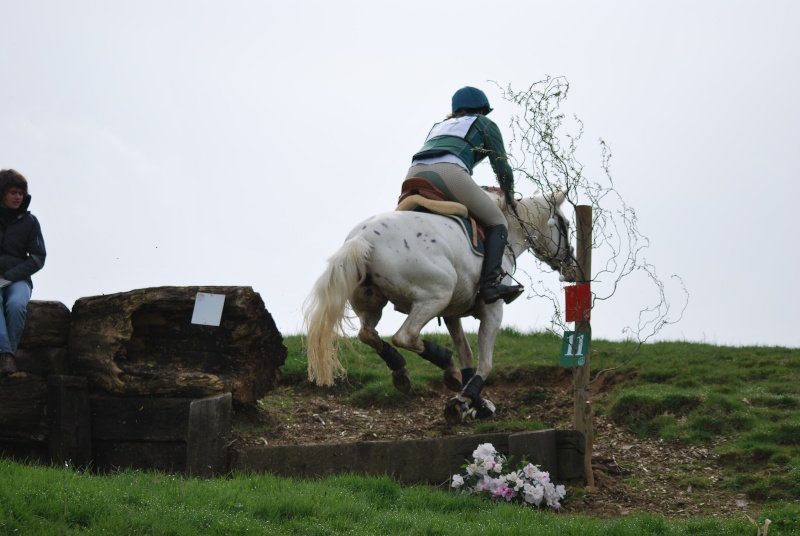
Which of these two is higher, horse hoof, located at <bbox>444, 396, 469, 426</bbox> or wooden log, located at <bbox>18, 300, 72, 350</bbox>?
wooden log, located at <bbox>18, 300, 72, 350</bbox>

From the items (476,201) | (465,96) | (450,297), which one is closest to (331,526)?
(450,297)

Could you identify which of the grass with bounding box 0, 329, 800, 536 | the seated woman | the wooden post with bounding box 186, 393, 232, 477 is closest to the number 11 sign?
the grass with bounding box 0, 329, 800, 536

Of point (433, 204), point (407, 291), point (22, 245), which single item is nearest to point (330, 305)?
point (407, 291)

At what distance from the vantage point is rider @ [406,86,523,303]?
10.1m

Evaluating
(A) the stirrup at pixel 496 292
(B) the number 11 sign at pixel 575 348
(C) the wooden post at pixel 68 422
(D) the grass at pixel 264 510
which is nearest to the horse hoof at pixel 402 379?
(A) the stirrup at pixel 496 292

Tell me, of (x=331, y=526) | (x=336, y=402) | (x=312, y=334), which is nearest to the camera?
(x=331, y=526)

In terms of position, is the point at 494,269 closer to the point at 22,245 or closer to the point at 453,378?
the point at 453,378

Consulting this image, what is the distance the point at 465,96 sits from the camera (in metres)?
10.8

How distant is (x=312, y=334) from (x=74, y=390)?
200 centimetres

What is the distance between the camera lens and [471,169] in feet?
34.2

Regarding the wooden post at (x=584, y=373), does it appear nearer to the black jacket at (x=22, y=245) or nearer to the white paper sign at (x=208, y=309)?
the white paper sign at (x=208, y=309)

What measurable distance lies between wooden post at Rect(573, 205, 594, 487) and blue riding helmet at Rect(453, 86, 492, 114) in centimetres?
239

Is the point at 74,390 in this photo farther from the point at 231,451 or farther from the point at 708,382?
the point at 708,382

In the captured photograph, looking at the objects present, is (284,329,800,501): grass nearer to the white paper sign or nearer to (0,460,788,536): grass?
(0,460,788,536): grass
